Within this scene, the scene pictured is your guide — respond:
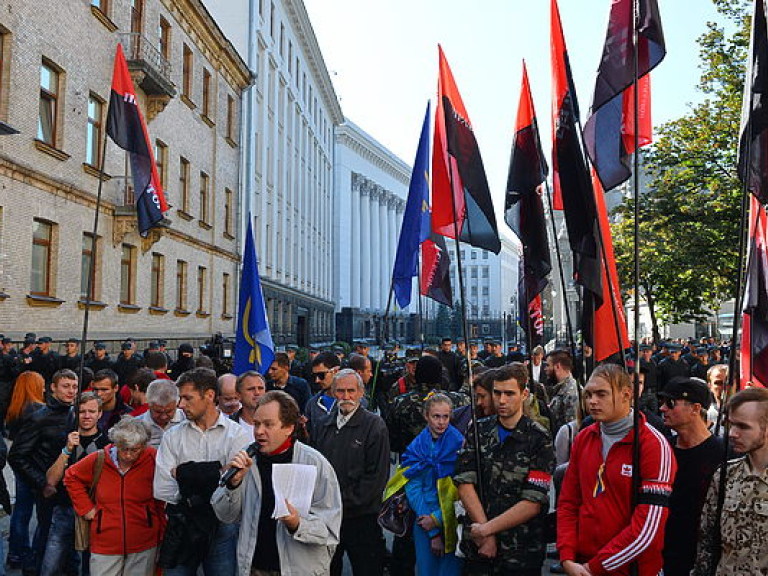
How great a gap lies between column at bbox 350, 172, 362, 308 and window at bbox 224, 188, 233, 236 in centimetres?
3687

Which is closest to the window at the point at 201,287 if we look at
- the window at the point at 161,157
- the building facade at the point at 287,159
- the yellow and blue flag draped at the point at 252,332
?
the building facade at the point at 287,159

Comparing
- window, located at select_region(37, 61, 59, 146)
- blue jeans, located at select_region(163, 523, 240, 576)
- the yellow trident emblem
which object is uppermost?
window, located at select_region(37, 61, 59, 146)

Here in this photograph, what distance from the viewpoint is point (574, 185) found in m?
5.54

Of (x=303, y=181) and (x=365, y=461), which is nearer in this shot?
(x=365, y=461)

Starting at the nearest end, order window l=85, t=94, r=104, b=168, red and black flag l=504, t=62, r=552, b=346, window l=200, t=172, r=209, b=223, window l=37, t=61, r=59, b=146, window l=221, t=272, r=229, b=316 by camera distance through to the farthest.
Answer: red and black flag l=504, t=62, r=552, b=346 → window l=37, t=61, r=59, b=146 → window l=85, t=94, r=104, b=168 → window l=200, t=172, r=209, b=223 → window l=221, t=272, r=229, b=316

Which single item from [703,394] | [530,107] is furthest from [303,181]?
[703,394]

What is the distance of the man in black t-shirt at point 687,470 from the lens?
4125mm

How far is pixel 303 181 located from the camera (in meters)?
48.3

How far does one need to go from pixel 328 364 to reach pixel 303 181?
42022mm

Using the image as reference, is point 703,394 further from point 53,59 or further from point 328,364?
point 53,59

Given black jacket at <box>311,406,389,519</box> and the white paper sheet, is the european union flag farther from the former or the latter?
the white paper sheet

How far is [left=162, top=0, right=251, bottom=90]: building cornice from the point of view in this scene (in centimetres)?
2458

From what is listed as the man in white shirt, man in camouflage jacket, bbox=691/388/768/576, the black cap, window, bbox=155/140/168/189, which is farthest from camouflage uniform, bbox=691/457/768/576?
window, bbox=155/140/168/189

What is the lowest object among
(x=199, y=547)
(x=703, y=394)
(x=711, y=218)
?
(x=199, y=547)
